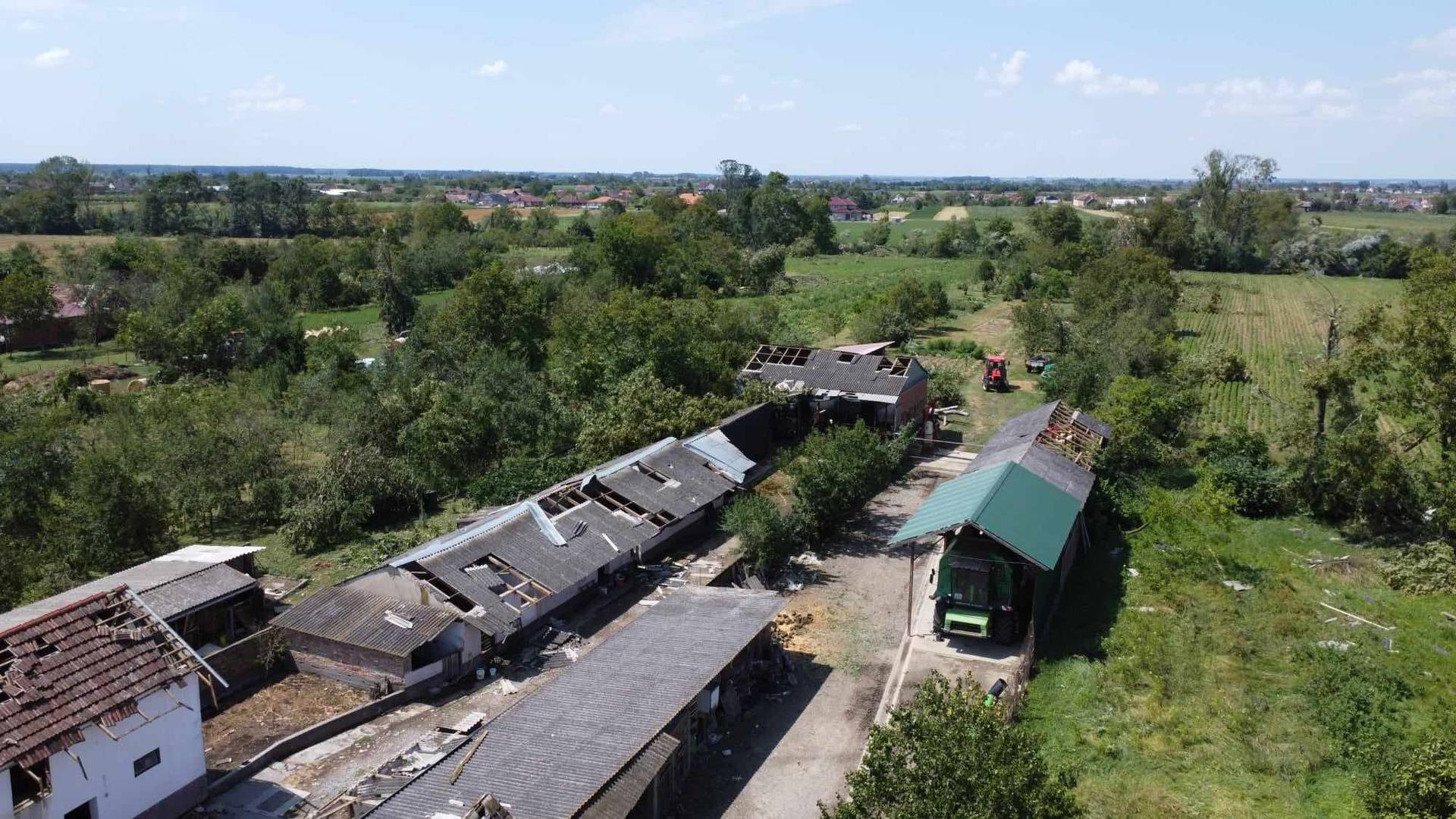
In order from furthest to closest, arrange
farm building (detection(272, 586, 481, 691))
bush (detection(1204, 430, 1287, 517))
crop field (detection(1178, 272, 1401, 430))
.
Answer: crop field (detection(1178, 272, 1401, 430)) < bush (detection(1204, 430, 1287, 517)) < farm building (detection(272, 586, 481, 691))

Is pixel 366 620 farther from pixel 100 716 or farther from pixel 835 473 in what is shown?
pixel 835 473

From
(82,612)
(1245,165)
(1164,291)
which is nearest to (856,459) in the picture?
(82,612)

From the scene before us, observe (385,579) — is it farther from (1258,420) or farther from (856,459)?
(1258,420)

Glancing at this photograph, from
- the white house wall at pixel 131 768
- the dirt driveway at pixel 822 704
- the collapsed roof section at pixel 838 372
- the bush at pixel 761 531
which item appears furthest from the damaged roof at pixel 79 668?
the collapsed roof section at pixel 838 372

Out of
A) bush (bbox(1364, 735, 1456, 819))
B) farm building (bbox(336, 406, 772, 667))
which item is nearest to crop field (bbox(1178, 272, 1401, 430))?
bush (bbox(1364, 735, 1456, 819))

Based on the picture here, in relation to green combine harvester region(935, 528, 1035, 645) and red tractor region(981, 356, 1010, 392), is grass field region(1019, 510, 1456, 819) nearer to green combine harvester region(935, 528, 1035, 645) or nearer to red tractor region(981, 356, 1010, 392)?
green combine harvester region(935, 528, 1035, 645)
